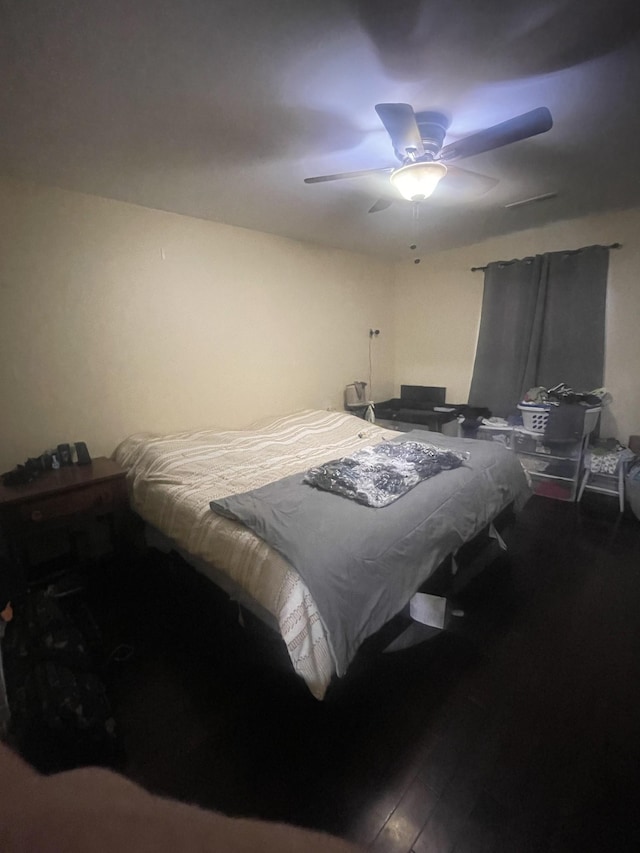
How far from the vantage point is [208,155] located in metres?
1.84

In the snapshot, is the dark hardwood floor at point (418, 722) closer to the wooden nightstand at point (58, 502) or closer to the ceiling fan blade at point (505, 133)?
the wooden nightstand at point (58, 502)

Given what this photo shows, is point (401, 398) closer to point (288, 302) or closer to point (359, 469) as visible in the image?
point (288, 302)

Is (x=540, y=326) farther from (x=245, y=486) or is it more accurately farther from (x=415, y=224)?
(x=245, y=486)

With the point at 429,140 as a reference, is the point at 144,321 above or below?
below

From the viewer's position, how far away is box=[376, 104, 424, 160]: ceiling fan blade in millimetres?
1285

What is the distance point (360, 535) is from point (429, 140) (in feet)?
5.85

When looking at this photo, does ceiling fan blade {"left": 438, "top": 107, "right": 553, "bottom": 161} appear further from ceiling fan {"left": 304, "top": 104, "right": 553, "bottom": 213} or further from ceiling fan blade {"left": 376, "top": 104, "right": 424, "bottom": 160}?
ceiling fan blade {"left": 376, "top": 104, "right": 424, "bottom": 160}

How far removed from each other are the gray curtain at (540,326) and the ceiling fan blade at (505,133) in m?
2.31

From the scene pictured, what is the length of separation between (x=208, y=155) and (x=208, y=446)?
5.36 feet

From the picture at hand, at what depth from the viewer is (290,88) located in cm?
137

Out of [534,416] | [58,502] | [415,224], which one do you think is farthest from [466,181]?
[58,502]

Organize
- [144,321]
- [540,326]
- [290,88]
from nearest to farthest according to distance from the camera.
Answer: [290,88] → [144,321] → [540,326]

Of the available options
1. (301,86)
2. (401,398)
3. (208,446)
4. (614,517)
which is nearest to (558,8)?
(301,86)

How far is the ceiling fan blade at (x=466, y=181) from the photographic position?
1.83m
